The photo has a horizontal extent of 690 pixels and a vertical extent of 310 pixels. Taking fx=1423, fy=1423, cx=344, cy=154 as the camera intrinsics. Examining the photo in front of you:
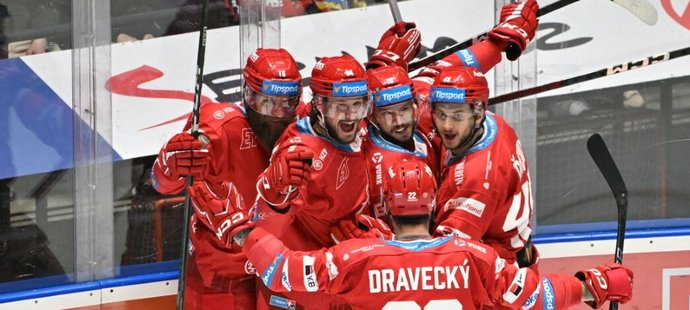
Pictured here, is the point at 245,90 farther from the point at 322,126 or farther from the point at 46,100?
the point at 46,100

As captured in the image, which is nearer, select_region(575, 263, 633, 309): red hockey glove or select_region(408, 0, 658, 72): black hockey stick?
select_region(575, 263, 633, 309): red hockey glove

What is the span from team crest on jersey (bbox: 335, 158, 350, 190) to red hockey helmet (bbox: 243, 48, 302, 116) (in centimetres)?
29

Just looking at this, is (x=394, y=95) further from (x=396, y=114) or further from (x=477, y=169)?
(x=477, y=169)

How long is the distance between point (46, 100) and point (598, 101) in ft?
6.76

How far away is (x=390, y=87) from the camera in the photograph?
4305 millimetres

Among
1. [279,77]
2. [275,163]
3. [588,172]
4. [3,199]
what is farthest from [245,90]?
[588,172]

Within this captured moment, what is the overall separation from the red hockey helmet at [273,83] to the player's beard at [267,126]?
0.07m

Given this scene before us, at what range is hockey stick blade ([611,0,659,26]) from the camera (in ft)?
17.6

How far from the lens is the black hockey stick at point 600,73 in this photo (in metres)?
4.99

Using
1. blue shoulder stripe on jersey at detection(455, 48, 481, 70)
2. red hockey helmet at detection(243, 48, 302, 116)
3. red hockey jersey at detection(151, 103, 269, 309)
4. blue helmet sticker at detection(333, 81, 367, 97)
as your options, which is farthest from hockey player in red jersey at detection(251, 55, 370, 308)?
blue shoulder stripe on jersey at detection(455, 48, 481, 70)

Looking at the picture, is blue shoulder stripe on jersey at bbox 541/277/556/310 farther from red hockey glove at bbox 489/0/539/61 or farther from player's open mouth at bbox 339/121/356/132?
red hockey glove at bbox 489/0/539/61

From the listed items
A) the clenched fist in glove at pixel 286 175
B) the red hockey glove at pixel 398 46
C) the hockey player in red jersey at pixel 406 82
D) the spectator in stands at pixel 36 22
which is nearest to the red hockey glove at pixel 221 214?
the clenched fist in glove at pixel 286 175

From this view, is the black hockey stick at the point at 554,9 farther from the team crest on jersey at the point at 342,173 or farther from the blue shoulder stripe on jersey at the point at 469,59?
the team crest on jersey at the point at 342,173

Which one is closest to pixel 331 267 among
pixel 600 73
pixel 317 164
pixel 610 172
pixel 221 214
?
pixel 221 214
